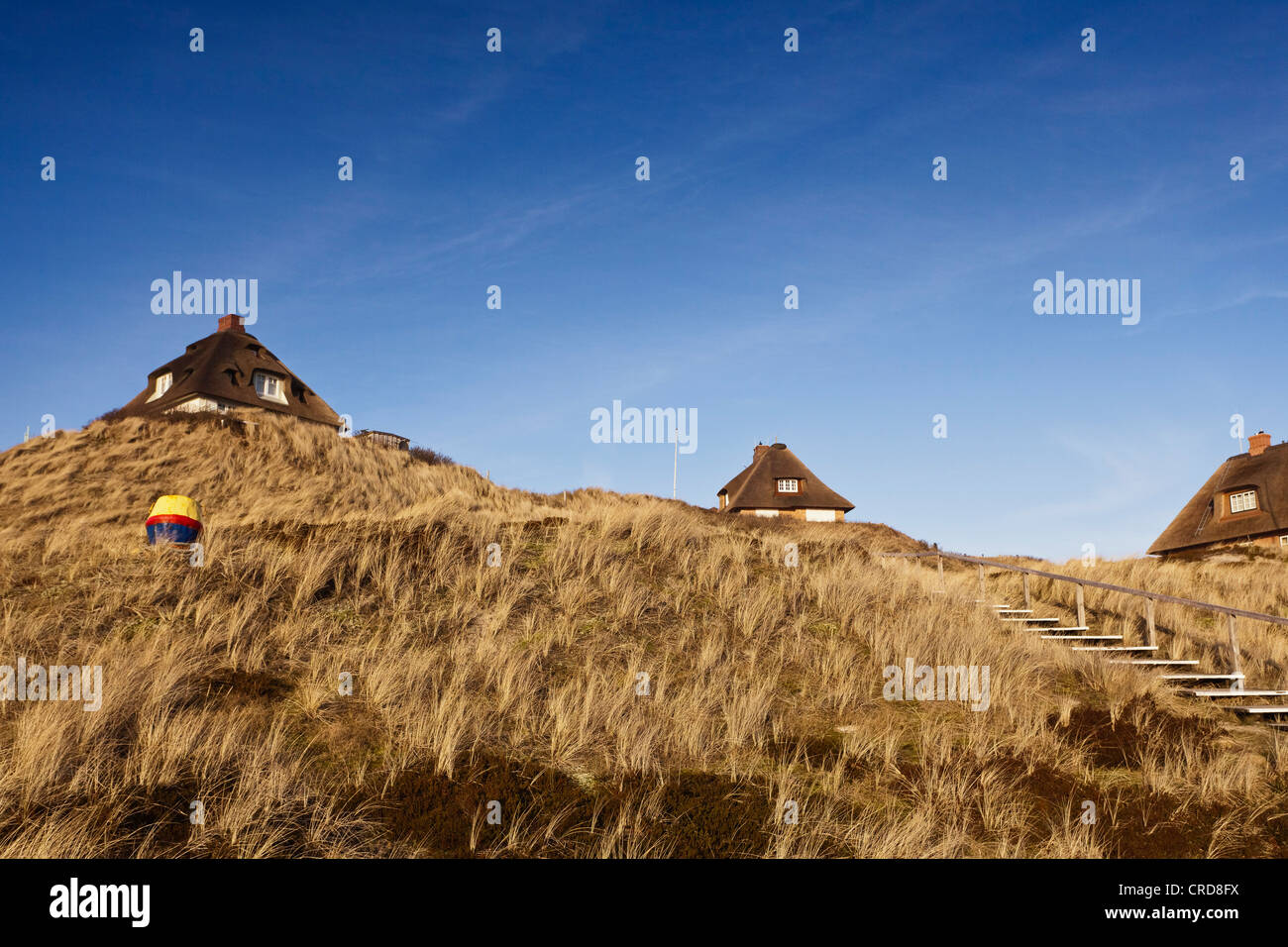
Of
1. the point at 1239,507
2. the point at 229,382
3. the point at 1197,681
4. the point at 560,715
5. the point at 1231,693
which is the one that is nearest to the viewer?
the point at 560,715

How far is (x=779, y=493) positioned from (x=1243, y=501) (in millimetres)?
26612

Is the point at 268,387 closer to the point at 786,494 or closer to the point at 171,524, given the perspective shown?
Answer: the point at 786,494

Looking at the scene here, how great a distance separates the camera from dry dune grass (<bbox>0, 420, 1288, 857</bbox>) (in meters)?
5.95

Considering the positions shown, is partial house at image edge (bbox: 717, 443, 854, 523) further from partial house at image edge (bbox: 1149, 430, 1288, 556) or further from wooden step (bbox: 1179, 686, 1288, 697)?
wooden step (bbox: 1179, 686, 1288, 697)

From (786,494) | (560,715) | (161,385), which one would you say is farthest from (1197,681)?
(161,385)

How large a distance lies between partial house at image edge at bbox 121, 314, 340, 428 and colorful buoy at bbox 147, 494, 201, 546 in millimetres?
32139

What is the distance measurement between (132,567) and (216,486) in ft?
45.9

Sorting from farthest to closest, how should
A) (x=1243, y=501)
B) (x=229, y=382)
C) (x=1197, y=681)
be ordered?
1. (x=229, y=382)
2. (x=1243, y=501)
3. (x=1197, y=681)

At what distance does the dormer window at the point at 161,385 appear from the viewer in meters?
44.6

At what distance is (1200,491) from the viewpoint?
151 ft

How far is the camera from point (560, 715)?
7.94m
